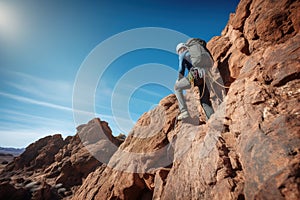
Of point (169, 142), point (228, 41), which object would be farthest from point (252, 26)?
point (169, 142)

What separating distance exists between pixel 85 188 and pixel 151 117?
7.54 m

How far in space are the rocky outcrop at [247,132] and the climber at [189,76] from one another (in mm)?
644

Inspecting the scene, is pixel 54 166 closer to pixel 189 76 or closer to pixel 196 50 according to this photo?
pixel 189 76

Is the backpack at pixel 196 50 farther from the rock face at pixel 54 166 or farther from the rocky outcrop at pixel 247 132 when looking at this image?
the rock face at pixel 54 166

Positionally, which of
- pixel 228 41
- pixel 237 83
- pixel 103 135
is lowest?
pixel 237 83

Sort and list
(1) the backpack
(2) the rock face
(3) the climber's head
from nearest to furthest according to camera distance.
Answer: (1) the backpack
(3) the climber's head
(2) the rock face

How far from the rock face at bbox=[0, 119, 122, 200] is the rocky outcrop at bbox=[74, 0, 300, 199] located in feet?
101

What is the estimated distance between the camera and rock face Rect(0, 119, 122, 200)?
29627mm

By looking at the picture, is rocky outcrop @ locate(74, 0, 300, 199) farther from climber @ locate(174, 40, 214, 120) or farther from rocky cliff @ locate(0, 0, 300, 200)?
climber @ locate(174, 40, 214, 120)

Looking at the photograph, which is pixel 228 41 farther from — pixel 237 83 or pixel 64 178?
pixel 64 178

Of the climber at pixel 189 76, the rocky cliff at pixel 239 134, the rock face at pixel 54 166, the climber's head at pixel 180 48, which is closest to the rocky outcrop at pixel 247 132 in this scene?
the rocky cliff at pixel 239 134

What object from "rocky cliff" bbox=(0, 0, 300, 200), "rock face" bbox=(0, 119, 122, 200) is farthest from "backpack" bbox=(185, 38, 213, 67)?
"rock face" bbox=(0, 119, 122, 200)

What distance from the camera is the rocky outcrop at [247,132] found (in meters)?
3.32

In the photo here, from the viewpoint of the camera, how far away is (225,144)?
5.10 metres
